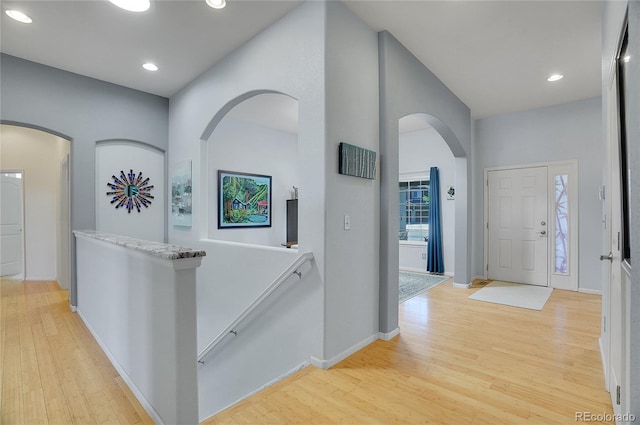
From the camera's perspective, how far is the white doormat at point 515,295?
4164 mm

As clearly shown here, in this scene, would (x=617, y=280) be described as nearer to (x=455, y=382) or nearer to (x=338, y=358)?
(x=455, y=382)

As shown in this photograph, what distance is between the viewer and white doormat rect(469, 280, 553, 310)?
13.7 feet

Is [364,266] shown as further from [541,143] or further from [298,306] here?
[541,143]

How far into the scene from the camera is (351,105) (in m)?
2.70

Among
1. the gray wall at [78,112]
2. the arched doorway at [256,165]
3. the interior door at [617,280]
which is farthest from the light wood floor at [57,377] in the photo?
the interior door at [617,280]

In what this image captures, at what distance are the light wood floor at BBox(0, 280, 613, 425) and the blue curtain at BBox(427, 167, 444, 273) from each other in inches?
98.6

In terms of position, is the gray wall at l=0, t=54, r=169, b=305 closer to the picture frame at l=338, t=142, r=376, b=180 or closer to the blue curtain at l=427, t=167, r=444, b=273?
the picture frame at l=338, t=142, r=376, b=180

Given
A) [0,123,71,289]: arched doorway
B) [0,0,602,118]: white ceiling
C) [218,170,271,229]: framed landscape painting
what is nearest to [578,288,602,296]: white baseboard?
[0,0,602,118]: white ceiling

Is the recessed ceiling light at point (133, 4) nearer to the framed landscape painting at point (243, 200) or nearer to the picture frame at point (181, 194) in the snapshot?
the picture frame at point (181, 194)

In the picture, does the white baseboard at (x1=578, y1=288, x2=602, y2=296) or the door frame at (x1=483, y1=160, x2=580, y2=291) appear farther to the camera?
the door frame at (x1=483, y1=160, x2=580, y2=291)

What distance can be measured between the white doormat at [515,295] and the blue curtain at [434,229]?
1017 mm

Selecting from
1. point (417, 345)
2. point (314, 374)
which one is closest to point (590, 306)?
point (417, 345)

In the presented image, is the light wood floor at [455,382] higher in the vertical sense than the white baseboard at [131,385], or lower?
lower

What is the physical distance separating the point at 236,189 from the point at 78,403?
3.99 metres
